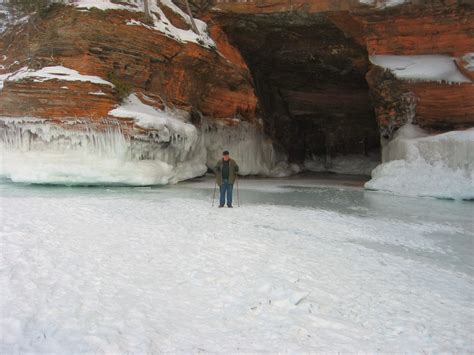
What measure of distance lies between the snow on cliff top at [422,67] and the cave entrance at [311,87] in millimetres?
2242

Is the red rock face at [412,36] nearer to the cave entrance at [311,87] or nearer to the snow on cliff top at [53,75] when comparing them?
the cave entrance at [311,87]

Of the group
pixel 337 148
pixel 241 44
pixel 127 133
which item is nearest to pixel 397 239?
pixel 127 133

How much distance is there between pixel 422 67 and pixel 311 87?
9.15 m

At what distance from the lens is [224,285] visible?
4.74m

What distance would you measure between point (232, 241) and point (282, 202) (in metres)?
5.67

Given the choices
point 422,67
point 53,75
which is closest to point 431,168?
point 422,67

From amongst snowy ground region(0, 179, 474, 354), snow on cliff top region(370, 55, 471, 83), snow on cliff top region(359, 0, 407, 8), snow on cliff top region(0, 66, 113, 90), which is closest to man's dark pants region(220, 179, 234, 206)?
snowy ground region(0, 179, 474, 354)

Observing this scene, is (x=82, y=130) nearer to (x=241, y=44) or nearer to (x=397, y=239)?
(x=241, y=44)

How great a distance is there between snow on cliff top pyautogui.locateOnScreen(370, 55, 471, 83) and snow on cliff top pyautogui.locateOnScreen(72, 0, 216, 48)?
7.94 m

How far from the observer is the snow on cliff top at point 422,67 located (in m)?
16.7

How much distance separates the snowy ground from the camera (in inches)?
138

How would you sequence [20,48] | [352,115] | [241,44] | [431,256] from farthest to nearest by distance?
[352,115], [241,44], [20,48], [431,256]

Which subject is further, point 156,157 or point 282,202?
point 156,157

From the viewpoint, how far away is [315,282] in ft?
16.2
